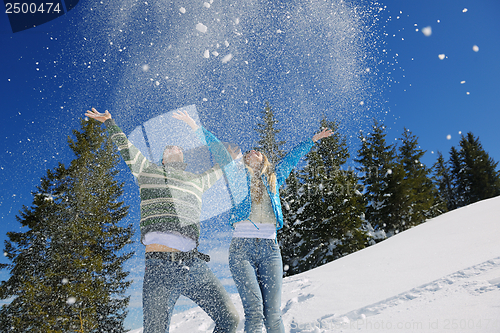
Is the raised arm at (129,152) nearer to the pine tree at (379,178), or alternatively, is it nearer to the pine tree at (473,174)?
the pine tree at (379,178)

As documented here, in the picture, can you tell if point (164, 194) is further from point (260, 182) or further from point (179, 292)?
point (260, 182)

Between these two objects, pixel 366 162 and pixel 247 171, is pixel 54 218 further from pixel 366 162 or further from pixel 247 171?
pixel 366 162

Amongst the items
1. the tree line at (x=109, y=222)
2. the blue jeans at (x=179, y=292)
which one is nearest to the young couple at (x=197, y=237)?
the blue jeans at (x=179, y=292)

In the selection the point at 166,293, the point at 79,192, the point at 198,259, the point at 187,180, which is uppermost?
the point at 79,192

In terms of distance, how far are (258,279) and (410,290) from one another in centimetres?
226

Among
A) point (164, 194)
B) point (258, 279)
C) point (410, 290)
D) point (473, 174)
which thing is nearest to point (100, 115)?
point (164, 194)

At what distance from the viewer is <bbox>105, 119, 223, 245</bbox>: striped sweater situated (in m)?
2.17

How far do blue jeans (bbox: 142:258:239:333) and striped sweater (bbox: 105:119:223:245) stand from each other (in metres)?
0.24

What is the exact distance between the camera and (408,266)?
171 inches

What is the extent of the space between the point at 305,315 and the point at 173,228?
2.64m

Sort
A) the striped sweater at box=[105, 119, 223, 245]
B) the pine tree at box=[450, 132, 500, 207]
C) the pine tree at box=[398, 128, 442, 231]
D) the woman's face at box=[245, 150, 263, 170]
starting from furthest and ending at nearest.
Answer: the pine tree at box=[450, 132, 500, 207] < the pine tree at box=[398, 128, 442, 231] < the woman's face at box=[245, 150, 263, 170] < the striped sweater at box=[105, 119, 223, 245]

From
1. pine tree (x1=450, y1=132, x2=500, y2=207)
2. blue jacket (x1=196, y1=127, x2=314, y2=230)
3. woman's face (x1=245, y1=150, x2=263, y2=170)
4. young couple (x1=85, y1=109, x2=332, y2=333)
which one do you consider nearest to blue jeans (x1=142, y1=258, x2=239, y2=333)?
young couple (x1=85, y1=109, x2=332, y2=333)

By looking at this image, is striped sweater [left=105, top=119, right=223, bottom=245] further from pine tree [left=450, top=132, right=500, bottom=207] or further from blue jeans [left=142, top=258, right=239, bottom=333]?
pine tree [left=450, top=132, right=500, bottom=207]

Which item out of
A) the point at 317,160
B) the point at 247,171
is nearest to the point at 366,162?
the point at 317,160
